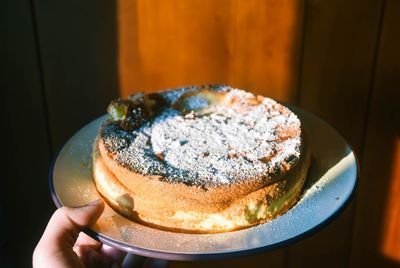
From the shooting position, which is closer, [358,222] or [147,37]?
[147,37]

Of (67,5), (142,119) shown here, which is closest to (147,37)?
(67,5)

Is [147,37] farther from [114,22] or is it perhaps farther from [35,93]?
[35,93]

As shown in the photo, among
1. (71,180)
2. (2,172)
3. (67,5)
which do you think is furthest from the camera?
(2,172)

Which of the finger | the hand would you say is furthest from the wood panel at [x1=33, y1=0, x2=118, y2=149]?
the hand

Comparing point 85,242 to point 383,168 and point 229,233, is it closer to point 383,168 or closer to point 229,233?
point 229,233

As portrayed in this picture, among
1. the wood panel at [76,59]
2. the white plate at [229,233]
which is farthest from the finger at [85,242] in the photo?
the wood panel at [76,59]

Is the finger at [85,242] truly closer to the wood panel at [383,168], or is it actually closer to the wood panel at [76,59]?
the wood panel at [76,59]

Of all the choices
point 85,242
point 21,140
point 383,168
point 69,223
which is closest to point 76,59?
point 21,140
